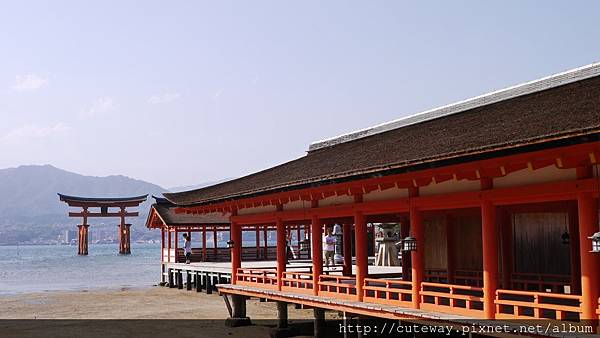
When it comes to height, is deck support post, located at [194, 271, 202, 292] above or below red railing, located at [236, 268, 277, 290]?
below

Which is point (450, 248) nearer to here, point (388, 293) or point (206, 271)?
point (388, 293)

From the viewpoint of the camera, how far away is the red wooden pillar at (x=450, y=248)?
18.5m

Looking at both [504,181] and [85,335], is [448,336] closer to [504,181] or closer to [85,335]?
[504,181]

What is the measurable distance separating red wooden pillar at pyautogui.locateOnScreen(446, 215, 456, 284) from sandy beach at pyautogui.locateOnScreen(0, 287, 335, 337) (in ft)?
18.0

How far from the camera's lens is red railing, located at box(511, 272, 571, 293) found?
51.5ft

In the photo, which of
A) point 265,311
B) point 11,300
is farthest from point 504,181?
point 11,300

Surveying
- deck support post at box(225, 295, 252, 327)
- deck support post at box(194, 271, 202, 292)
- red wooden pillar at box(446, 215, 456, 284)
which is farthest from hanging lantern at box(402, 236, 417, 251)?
deck support post at box(194, 271, 202, 292)

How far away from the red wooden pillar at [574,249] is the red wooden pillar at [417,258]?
2992mm

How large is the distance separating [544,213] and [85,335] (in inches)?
541

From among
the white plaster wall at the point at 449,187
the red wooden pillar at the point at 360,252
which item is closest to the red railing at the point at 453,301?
the red wooden pillar at the point at 360,252

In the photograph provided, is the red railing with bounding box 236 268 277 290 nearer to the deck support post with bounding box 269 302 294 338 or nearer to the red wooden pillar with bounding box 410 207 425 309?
the deck support post with bounding box 269 302 294 338

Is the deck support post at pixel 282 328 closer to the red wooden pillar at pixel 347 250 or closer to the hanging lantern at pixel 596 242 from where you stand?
the red wooden pillar at pixel 347 250

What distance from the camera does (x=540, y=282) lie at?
51.4 feet

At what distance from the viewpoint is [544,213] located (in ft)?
53.8
